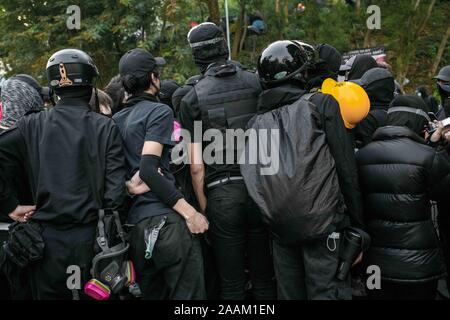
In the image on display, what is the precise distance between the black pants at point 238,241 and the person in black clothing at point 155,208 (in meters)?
0.21

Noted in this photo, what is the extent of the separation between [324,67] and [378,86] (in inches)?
24.7

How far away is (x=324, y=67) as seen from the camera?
127 inches

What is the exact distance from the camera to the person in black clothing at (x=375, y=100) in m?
3.43

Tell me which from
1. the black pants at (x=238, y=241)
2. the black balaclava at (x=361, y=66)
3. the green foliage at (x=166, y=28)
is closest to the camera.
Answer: the black pants at (x=238, y=241)

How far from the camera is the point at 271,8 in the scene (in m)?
11.0

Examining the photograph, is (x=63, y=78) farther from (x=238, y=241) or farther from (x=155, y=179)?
(x=238, y=241)

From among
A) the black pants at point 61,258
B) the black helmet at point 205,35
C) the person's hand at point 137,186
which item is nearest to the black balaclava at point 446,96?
the black helmet at point 205,35

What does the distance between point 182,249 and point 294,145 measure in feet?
3.05

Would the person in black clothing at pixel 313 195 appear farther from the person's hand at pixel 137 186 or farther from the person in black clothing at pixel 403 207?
the person's hand at pixel 137 186

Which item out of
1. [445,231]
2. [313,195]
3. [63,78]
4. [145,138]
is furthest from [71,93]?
[445,231]

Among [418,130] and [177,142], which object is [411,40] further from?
[177,142]

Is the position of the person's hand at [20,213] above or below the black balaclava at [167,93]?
below

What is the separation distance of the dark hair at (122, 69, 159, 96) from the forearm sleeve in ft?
1.69

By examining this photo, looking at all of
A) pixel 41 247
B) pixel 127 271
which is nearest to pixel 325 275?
pixel 127 271
